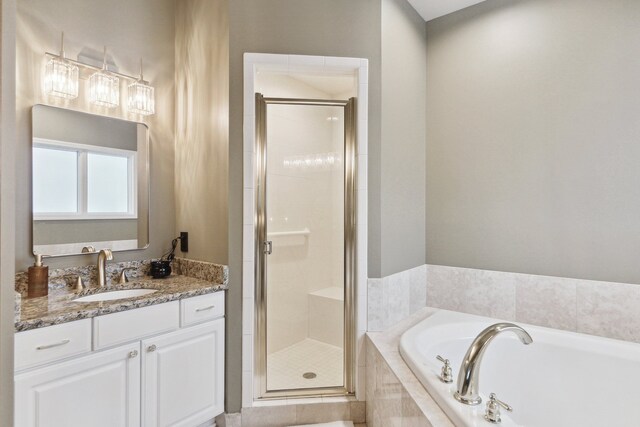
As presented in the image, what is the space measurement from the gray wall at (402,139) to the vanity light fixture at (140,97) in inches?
61.4

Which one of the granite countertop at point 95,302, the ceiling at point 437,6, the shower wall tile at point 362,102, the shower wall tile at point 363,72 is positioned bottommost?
the granite countertop at point 95,302

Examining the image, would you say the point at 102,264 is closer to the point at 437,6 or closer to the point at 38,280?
the point at 38,280

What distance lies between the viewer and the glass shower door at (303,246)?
2.18 m

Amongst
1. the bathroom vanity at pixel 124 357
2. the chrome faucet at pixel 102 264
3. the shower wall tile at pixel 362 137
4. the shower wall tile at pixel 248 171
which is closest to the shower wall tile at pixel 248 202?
the shower wall tile at pixel 248 171

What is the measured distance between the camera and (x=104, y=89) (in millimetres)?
2035

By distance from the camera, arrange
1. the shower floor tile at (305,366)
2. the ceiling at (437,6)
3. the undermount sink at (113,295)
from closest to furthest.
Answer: the undermount sink at (113,295)
the shower floor tile at (305,366)
the ceiling at (437,6)

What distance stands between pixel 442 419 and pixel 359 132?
1.55 meters

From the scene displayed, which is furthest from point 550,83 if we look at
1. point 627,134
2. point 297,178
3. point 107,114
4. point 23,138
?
point 23,138

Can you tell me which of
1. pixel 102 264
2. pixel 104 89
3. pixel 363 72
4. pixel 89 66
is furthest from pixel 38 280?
pixel 363 72

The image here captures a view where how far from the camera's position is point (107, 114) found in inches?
83.1

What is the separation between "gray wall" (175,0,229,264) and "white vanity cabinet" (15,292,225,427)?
19.0 inches

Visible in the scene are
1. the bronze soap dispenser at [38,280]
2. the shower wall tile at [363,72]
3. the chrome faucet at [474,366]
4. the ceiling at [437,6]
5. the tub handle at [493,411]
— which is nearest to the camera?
the tub handle at [493,411]

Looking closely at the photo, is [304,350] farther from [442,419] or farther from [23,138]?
[23,138]

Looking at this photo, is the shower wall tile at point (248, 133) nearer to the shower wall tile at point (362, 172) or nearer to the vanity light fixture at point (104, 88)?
the shower wall tile at point (362, 172)
